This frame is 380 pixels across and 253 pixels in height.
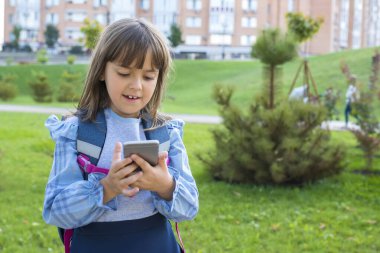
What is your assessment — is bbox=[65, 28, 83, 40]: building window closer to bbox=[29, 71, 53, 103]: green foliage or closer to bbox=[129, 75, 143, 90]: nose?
bbox=[29, 71, 53, 103]: green foliage

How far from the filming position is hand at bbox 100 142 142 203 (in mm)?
1688

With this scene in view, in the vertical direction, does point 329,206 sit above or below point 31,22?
below

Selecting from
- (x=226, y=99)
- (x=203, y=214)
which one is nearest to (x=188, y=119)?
(x=226, y=99)

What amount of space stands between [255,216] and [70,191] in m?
3.97

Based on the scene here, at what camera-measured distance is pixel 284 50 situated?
6203mm

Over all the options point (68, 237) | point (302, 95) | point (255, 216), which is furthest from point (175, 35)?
point (68, 237)

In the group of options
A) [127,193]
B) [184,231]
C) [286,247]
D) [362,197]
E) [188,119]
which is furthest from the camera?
[188,119]

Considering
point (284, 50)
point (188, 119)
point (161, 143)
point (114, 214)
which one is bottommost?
point (188, 119)

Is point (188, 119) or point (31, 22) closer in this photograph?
point (188, 119)

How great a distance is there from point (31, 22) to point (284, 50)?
182ft

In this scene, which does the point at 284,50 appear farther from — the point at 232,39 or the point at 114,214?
the point at 232,39

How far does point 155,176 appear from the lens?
175cm

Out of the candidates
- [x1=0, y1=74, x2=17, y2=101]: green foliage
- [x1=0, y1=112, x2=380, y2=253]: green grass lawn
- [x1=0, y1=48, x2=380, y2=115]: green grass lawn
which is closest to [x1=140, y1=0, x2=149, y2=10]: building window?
[x1=0, y1=48, x2=380, y2=115]: green grass lawn

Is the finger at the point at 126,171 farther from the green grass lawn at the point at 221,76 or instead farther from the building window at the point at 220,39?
the building window at the point at 220,39
